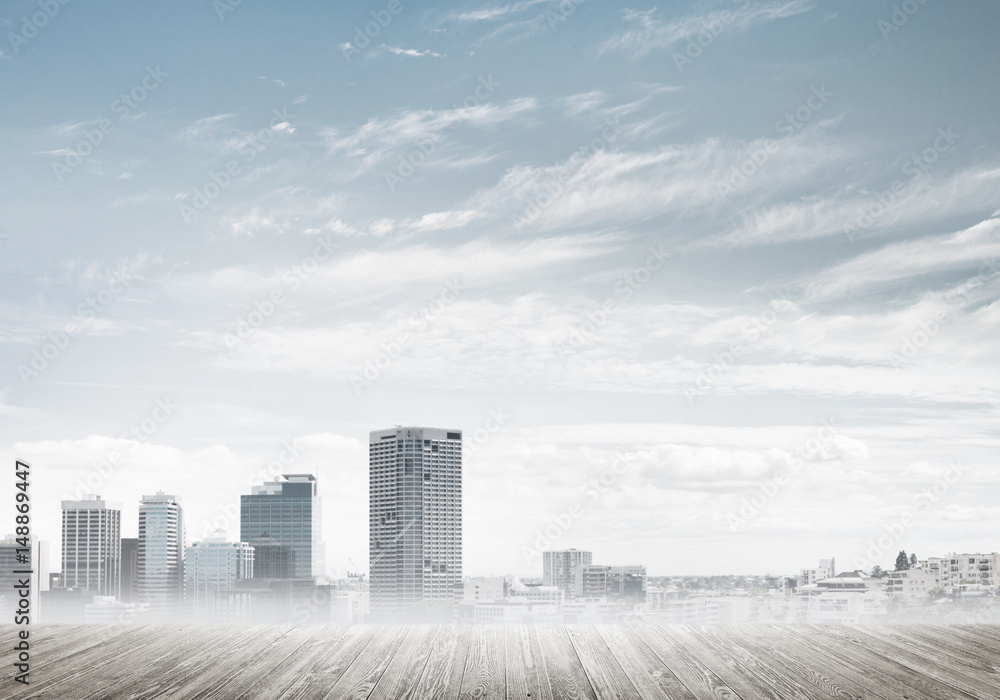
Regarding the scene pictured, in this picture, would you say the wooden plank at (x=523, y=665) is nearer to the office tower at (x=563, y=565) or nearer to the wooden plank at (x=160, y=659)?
the wooden plank at (x=160, y=659)

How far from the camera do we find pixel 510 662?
12.3ft

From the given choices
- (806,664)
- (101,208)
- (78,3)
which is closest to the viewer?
(806,664)

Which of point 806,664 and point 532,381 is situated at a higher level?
point 532,381

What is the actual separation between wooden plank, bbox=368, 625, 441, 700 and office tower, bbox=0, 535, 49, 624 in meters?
1.67

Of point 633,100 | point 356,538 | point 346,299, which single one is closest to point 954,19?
point 633,100

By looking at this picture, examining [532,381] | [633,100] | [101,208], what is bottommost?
[532,381]

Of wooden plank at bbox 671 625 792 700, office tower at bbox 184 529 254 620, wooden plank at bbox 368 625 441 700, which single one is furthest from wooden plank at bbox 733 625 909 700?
office tower at bbox 184 529 254 620

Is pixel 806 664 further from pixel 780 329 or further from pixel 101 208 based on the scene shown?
pixel 101 208

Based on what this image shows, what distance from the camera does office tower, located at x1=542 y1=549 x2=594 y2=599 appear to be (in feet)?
34.6

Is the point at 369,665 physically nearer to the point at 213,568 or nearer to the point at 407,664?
the point at 407,664

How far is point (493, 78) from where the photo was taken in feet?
34.2

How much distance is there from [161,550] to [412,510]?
364 centimetres

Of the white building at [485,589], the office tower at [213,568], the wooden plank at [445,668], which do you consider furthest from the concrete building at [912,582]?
the office tower at [213,568]

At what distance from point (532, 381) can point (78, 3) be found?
7416 millimetres
